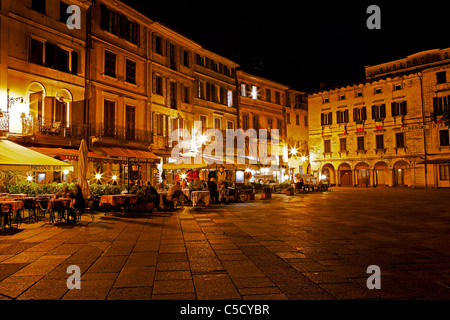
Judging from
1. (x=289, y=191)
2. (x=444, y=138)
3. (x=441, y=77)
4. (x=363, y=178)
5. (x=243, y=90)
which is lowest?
(x=289, y=191)

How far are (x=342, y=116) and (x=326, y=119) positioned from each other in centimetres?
205

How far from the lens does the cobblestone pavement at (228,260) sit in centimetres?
473

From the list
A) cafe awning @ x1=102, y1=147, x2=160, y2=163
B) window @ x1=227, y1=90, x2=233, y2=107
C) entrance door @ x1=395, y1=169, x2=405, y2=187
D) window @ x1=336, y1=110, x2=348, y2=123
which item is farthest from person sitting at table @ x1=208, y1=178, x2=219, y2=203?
window @ x1=336, y1=110, x2=348, y2=123

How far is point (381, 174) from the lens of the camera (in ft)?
132

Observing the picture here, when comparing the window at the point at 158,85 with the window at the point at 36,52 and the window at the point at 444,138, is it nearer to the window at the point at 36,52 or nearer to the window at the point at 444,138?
the window at the point at 36,52

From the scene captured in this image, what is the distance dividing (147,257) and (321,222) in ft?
21.8

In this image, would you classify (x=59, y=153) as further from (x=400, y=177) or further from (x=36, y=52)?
(x=400, y=177)

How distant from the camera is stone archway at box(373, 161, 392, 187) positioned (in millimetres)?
39425

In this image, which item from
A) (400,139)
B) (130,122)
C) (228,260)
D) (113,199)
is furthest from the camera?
(400,139)

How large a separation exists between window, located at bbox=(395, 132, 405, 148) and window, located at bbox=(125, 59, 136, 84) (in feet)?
96.7

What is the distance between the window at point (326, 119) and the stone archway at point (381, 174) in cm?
791

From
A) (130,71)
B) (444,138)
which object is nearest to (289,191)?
(130,71)

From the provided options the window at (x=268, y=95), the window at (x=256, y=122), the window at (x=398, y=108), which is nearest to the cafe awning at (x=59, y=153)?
the window at (x=256, y=122)

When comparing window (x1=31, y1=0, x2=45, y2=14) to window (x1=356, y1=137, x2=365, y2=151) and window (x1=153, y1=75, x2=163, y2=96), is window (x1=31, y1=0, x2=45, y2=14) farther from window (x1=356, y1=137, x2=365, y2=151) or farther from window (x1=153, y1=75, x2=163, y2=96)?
window (x1=356, y1=137, x2=365, y2=151)
